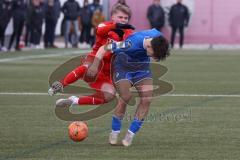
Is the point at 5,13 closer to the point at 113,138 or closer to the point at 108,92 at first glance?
the point at 108,92

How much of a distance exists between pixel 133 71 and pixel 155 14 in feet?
90.0

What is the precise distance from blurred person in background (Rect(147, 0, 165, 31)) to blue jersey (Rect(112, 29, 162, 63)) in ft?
89.9

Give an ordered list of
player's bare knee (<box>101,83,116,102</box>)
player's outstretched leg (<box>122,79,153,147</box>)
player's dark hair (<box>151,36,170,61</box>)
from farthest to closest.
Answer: player's bare knee (<box>101,83,116,102</box>) → player's outstretched leg (<box>122,79,153,147</box>) → player's dark hair (<box>151,36,170,61</box>)

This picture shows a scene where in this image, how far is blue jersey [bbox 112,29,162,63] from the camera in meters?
10.9

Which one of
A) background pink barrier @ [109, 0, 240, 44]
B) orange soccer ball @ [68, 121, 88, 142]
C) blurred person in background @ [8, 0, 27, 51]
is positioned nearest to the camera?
orange soccer ball @ [68, 121, 88, 142]

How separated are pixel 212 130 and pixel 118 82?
1.86 metres

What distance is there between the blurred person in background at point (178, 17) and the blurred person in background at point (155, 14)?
43 centimetres

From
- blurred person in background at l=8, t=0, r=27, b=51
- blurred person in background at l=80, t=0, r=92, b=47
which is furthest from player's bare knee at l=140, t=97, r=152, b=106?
blurred person in background at l=80, t=0, r=92, b=47

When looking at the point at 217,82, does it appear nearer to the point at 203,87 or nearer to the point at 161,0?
the point at 203,87

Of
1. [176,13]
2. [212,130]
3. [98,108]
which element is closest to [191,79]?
[98,108]

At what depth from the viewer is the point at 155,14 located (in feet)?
126

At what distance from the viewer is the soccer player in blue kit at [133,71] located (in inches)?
429

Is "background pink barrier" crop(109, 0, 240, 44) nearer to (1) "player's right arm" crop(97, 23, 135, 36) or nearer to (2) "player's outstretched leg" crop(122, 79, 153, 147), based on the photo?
(1) "player's right arm" crop(97, 23, 135, 36)

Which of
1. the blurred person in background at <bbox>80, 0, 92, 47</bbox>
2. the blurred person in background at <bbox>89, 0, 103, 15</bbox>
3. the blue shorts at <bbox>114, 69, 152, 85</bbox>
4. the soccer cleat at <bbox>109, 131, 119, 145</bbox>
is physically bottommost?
the blurred person in background at <bbox>80, 0, 92, 47</bbox>
